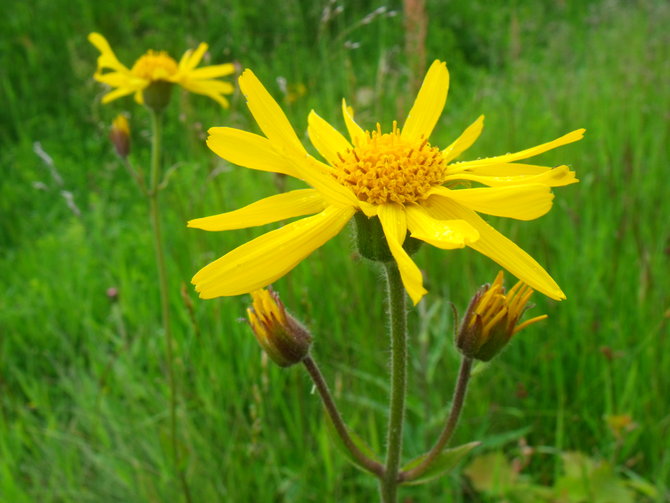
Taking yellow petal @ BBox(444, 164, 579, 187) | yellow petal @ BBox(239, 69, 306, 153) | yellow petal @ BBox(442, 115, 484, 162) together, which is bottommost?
yellow petal @ BBox(444, 164, 579, 187)

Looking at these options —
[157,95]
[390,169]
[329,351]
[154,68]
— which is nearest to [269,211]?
[390,169]

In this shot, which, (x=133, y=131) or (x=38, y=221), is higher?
(x=133, y=131)

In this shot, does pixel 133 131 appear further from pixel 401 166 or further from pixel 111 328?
pixel 401 166

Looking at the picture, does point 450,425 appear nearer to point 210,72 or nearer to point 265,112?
point 265,112

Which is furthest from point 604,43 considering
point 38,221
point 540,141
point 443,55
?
point 38,221

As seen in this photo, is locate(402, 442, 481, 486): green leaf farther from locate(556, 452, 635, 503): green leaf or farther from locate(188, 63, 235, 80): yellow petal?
locate(188, 63, 235, 80): yellow petal

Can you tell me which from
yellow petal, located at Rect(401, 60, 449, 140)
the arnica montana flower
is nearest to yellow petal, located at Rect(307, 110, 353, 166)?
the arnica montana flower

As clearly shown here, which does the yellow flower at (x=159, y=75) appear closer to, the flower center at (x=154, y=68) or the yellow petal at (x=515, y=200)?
the flower center at (x=154, y=68)
